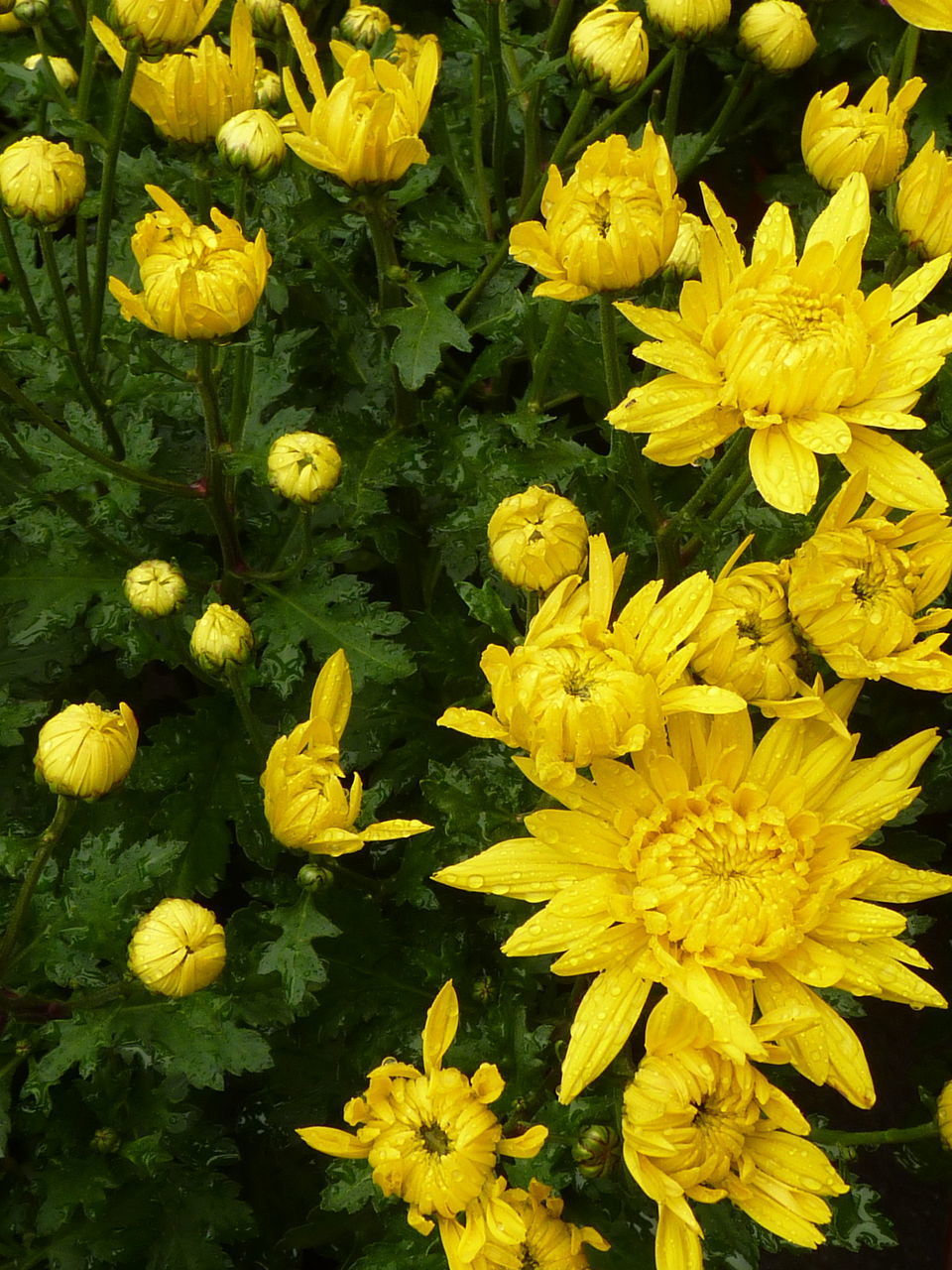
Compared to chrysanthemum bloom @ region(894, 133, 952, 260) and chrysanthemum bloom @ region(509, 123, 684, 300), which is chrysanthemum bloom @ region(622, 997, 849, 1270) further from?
chrysanthemum bloom @ region(894, 133, 952, 260)

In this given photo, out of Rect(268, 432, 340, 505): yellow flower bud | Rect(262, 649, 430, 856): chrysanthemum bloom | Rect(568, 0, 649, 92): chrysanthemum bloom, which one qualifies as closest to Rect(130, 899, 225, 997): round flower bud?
Rect(262, 649, 430, 856): chrysanthemum bloom

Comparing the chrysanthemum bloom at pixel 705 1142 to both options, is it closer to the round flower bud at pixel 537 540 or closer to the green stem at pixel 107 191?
the round flower bud at pixel 537 540

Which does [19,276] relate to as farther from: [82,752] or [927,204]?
Answer: [927,204]

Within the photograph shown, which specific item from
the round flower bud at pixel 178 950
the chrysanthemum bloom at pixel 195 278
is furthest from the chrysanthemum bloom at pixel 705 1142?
the chrysanthemum bloom at pixel 195 278

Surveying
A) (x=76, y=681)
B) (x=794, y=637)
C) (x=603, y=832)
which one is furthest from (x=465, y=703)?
(x=76, y=681)

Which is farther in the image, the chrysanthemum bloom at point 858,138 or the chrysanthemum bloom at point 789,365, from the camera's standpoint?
the chrysanthemum bloom at point 858,138

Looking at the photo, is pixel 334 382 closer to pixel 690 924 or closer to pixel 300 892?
pixel 300 892
